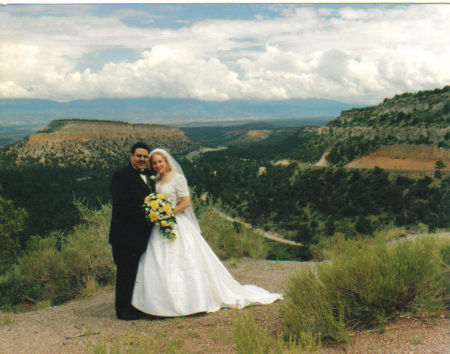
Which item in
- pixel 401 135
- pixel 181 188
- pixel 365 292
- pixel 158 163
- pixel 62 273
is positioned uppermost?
pixel 401 135

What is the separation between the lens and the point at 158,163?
14.9 feet

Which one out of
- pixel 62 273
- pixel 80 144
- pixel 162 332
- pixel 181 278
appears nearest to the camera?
pixel 162 332

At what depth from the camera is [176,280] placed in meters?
4.27

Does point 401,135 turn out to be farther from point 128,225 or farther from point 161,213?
point 128,225

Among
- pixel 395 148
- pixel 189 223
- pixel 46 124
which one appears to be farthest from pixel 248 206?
pixel 46 124

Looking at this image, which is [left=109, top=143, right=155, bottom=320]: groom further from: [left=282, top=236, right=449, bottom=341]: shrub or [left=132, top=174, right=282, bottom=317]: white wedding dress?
[left=282, top=236, right=449, bottom=341]: shrub

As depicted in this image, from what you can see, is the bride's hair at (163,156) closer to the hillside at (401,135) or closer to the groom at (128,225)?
the groom at (128,225)

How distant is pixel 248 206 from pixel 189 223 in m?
32.0

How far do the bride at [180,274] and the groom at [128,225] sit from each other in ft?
0.36

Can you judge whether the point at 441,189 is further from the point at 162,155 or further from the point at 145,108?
the point at 145,108

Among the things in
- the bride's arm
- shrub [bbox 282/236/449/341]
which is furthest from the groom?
shrub [bbox 282/236/449/341]

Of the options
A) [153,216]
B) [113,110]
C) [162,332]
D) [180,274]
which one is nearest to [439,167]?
[180,274]

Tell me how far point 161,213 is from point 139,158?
2.43ft

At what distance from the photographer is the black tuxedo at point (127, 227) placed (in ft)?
14.5
